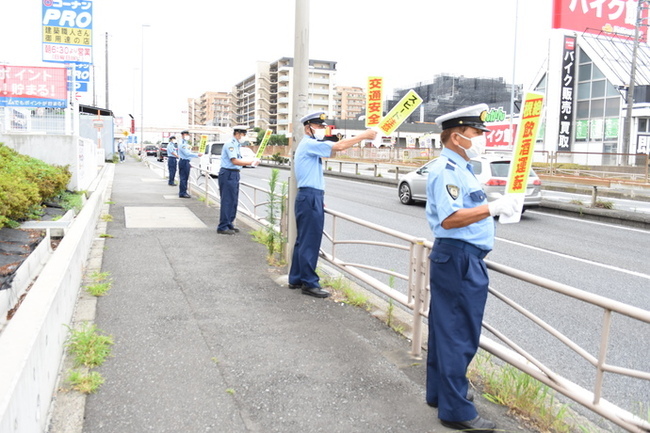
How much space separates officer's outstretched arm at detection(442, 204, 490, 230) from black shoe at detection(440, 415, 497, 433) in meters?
1.10

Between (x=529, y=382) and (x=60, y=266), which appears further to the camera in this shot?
(x=60, y=266)

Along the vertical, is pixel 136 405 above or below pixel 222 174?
below

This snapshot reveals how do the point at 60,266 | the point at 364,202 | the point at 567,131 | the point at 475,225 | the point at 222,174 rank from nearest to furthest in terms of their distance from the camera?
1. the point at 475,225
2. the point at 60,266
3. the point at 222,174
4. the point at 364,202
5. the point at 567,131

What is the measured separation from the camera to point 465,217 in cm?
277

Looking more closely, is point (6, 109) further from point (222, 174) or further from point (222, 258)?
Answer: point (222, 258)

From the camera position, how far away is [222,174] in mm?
8953

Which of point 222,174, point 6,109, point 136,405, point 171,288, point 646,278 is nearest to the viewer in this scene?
point 136,405

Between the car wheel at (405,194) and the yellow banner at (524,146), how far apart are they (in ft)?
43.3

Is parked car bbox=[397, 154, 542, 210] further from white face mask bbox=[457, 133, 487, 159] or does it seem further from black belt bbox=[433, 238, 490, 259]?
black belt bbox=[433, 238, 490, 259]

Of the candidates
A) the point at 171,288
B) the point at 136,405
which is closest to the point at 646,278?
the point at 171,288

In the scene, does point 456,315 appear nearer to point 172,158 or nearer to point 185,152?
point 185,152

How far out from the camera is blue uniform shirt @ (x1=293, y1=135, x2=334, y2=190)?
5.25 meters

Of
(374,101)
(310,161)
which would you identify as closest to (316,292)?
(310,161)

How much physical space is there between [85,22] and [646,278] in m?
14.0
